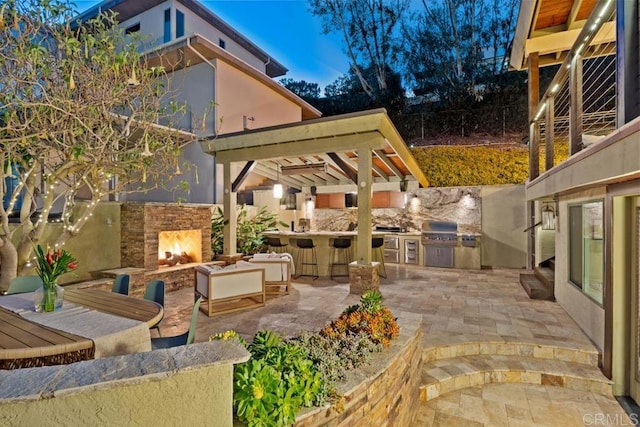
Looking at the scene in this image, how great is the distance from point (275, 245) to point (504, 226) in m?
7.06

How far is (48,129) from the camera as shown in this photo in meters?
3.80

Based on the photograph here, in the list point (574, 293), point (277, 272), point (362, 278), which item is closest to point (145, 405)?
point (362, 278)

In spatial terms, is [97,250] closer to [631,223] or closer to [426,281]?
[426,281]

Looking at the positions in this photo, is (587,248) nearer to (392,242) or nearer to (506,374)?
(506,374)

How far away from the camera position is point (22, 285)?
3.60 meters

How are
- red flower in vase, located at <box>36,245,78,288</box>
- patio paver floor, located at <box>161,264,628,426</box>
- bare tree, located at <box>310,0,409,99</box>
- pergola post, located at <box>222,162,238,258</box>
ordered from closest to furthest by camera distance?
red flower in vase, located at <box>36,245,78,288</box>
patio paver floor, located at <box>161,264,628,426</box>
pergola post, located at <box>222,162,238,258</box>
bare tree, located at <box>310,0,409,99</box>

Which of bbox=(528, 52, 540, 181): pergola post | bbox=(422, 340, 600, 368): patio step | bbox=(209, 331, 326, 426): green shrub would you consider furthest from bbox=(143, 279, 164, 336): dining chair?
bbox=(528, 52, 540, 181): pergola post

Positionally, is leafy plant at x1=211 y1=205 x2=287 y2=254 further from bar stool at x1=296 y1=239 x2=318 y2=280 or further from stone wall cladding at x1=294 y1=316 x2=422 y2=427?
stone wall cladding at x1=294 y1=316 x2=422 y2=427

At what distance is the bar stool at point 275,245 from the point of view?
8.14 metres

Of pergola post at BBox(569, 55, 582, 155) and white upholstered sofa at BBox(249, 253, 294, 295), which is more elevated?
pergola post at BBox(569, 55, 582, 155)

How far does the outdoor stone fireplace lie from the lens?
6.15m

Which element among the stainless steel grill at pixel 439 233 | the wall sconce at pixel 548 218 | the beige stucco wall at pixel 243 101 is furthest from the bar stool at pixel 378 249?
the beige stucco wall at pixel 243 101

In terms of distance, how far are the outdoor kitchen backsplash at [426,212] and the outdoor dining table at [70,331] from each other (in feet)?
30.2

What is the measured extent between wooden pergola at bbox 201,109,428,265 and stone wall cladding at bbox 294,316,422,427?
287 cm
